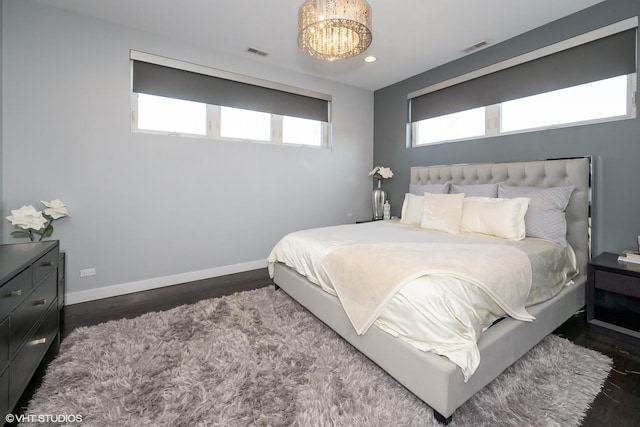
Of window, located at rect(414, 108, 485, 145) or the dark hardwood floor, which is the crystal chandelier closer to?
window, located at rect(414, 108, 485, 145)

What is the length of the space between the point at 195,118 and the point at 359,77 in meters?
2.41

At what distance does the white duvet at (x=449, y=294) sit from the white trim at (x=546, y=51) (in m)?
1.91

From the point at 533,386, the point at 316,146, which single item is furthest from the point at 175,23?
the point at 533,386

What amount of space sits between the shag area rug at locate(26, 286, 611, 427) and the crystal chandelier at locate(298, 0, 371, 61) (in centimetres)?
204

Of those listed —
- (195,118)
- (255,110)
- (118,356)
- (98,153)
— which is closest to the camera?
(118,356)

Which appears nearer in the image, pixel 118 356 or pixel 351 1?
pixel 351 1

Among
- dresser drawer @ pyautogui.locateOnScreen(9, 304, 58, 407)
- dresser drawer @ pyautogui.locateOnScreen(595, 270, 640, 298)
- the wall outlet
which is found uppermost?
dresser drawer @ pyautogui.locateOnScreen(595, 270, 640, 298)

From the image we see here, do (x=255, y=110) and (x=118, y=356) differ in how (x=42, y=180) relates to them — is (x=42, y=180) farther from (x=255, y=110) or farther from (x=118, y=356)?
(x=255, y=110)

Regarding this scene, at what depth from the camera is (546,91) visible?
2.80 meters

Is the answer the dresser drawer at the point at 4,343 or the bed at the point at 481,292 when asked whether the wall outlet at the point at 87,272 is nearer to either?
the bed at the point at 481,292

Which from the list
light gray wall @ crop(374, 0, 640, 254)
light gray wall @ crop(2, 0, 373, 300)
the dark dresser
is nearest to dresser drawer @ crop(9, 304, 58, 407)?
the dark dresser

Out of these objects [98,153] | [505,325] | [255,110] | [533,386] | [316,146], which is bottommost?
[533,386]

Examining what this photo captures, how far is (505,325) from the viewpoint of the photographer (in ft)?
5.12

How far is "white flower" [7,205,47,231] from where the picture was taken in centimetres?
211
